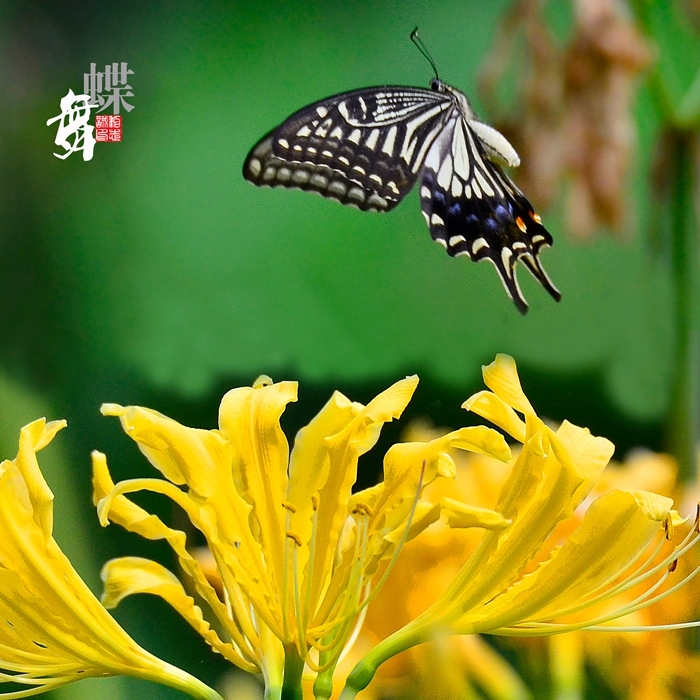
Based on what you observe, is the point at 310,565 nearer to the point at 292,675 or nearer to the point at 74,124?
the point at 292,675

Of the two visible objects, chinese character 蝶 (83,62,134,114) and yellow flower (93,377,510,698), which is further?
chinese character 蝶 (83,62,134,114)

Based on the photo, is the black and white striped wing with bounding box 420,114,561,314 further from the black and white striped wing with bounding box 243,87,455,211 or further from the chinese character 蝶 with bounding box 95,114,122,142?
the chinese character 蝶 with bounding box 95,114,122,142

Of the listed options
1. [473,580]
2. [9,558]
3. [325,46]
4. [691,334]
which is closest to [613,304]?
[691,334]

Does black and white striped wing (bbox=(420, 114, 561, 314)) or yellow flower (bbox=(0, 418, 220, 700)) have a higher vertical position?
black and white striped wing (bbox=(420, 114, 561, 314))

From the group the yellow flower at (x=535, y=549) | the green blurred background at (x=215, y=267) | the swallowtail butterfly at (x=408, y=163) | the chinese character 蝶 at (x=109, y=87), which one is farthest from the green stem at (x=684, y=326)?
the chinese character 蝶 at (x=109, y=87)

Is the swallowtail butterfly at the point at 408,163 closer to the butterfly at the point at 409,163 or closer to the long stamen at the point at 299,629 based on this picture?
the butterfly at the point at 409,163

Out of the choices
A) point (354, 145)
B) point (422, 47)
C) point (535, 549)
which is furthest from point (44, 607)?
point (422, 47)

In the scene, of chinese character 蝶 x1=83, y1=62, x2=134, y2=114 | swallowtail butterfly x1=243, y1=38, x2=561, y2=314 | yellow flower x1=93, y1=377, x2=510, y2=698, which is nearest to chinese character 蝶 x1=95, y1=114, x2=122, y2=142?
chinese character 蝶 x1=83, y1=62, x2=134, y2=114
